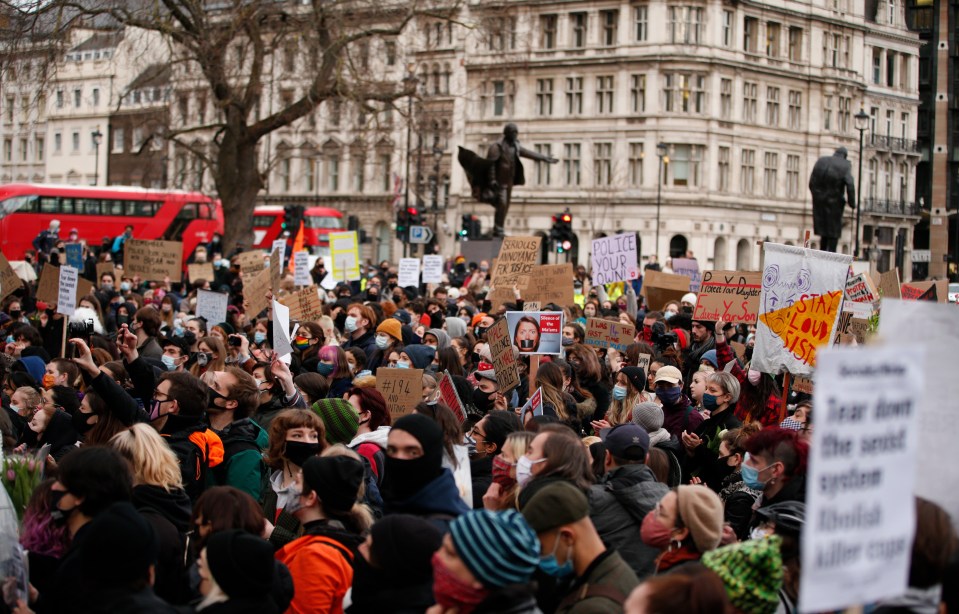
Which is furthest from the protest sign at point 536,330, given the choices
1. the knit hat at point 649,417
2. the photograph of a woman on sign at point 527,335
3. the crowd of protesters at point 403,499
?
the knit hat at point 649,417

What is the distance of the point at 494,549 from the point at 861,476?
1200 millimetres

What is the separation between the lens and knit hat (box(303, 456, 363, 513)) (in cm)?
560

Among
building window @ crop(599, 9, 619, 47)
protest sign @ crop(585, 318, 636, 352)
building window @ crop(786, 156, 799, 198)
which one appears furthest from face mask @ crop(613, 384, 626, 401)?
building window @ crop(786, 156, 799, 198)

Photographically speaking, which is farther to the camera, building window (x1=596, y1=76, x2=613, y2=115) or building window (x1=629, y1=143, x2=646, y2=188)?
building window (x1=596, y1=76, x2=613, y2=115)

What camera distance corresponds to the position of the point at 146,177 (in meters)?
32.9

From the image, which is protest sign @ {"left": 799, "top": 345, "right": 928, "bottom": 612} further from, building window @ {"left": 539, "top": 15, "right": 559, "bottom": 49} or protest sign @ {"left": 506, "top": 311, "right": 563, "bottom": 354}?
building window @ {"left": 539, "top": 15, "right": 559, "bottom": 49}

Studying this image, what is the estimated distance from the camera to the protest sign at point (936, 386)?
4.17m

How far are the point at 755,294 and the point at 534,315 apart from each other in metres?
2.74

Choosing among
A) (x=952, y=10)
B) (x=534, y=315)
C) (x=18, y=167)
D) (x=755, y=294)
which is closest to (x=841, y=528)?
(x=534, y=315)

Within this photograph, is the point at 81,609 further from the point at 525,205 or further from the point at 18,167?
the point at 18,167

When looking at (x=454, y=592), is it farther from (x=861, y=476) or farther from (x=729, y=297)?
(x=729, y=297)

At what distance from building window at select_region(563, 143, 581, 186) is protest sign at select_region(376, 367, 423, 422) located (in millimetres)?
58889

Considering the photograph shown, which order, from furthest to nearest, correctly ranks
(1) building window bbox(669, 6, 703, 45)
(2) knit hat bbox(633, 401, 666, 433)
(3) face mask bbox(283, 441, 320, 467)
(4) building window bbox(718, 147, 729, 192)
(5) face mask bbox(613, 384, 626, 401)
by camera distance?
1. (4) building window bbox(718, 147, 729, 192)
2. (1) building window bbox(669, 6, 703, 45)
3. (5) face mask bbox(613, 384, 626, 401)
4. (2) knit hat bbox(633, 401, 666, 433)
5. (3) face mask bbox(283, 441, 320, 467)

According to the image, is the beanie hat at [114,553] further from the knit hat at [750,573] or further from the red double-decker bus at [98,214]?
the red double-decker bus at [98,214]
